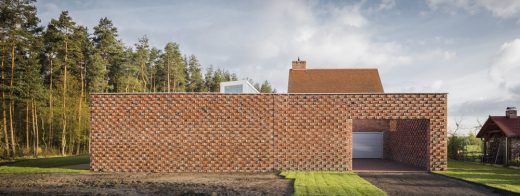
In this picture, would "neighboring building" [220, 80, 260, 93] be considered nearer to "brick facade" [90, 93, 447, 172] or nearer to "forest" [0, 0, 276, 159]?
"brick facade" [90, 93, 447, 172]

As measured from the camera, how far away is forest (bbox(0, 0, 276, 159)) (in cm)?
2375

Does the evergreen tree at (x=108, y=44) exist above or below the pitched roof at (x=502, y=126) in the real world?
above

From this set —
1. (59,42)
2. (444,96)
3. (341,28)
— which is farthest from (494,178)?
(59,42)

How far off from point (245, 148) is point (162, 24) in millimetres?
7029

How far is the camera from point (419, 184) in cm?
1144

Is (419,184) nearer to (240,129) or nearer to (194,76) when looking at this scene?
(240,129)

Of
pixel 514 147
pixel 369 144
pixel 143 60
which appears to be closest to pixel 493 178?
pixel 514 147

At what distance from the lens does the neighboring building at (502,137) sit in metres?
17.2

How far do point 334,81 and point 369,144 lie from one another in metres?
6.18

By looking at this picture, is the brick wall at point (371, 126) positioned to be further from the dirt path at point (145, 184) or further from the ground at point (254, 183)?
the dirt path at point (145, 184)

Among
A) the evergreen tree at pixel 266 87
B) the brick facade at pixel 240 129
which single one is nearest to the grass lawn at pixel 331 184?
the brick facade at pixel 240 129

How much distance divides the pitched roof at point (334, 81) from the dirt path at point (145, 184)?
13.7 meters

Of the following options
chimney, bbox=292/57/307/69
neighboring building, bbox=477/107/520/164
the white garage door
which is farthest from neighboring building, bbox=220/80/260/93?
neighboring building, bbox=477/107/520/164

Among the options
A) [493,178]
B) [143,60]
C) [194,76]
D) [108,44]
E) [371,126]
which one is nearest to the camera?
[493,178]
